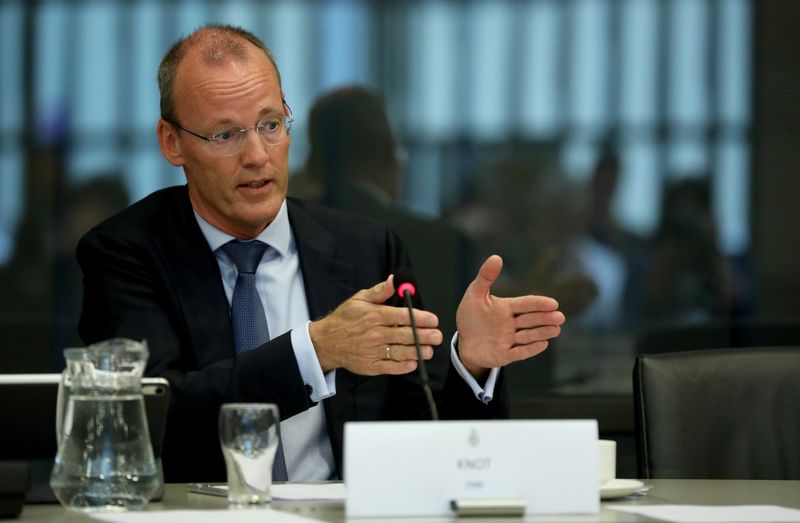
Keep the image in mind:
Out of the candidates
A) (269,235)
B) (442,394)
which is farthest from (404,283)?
(269,235)

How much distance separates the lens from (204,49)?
9.11 feet

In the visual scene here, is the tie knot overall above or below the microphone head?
above

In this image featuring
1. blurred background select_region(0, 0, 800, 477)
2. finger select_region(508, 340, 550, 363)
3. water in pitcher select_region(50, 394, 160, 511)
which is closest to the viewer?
water in pitcher select_region(50, 394, 160, 511)

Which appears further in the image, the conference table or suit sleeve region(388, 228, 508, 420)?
suit sleeve region(388, 228, 508, 420)

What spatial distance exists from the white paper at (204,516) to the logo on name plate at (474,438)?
22cm

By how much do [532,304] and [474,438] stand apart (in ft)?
2.09

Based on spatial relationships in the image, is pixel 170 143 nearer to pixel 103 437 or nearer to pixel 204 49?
pixel 204 49

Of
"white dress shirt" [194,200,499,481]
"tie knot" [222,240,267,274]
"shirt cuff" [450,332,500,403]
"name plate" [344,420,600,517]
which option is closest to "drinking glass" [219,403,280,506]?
"name plate" [344,420,600,517]

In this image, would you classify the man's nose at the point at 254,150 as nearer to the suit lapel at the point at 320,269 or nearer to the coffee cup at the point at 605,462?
the suit lapel at the point at 320,269

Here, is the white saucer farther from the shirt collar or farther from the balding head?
the balding head

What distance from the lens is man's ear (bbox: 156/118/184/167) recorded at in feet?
9.32

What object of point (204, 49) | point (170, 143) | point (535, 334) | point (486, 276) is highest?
point (204, 49)

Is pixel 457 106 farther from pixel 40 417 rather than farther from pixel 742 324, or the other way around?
pixel 40 417

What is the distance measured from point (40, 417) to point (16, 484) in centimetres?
21
